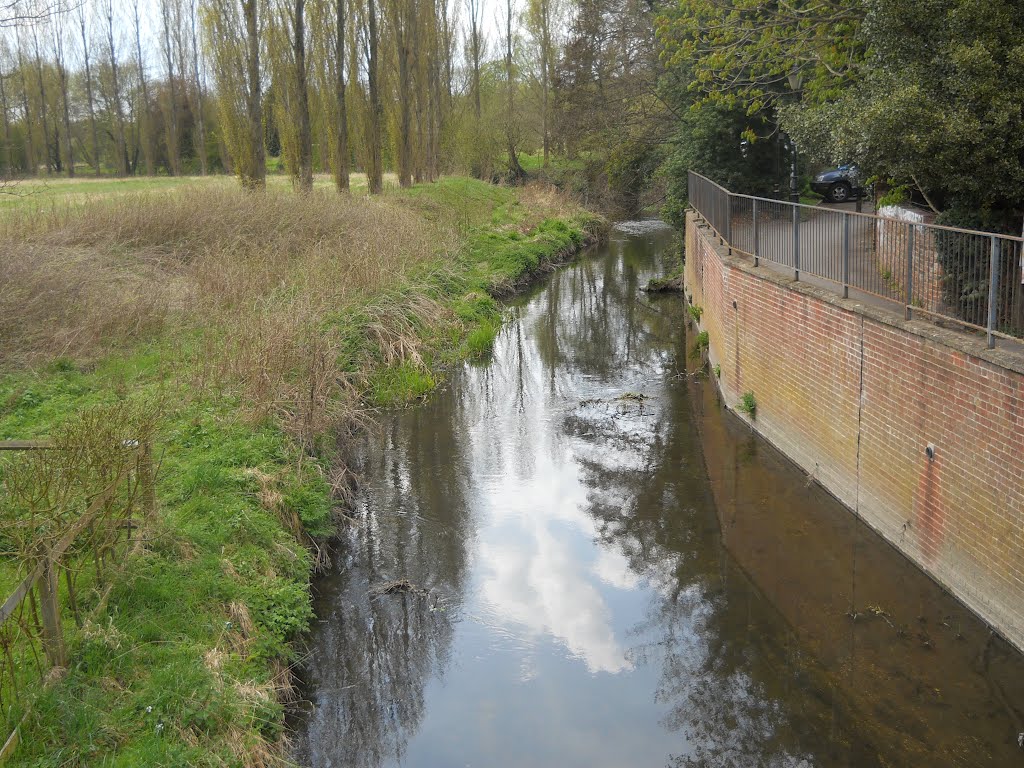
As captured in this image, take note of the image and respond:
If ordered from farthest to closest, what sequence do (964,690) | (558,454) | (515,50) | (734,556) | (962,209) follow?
(515,50), (558,454), (962,209), (734,556), (964,690)

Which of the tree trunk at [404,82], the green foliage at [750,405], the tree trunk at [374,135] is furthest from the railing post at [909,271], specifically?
the tree trunk at [404,82]

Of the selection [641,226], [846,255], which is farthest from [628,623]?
[641,226]

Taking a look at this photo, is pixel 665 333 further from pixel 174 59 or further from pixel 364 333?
pixel 174 59

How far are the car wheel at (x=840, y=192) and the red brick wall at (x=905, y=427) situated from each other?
14118 mm

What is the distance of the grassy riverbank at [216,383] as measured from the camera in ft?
19.4

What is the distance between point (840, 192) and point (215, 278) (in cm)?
1752

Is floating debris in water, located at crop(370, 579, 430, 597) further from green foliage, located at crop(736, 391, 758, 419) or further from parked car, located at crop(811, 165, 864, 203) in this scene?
parked car, located at crop(811, 165, 864, 203)

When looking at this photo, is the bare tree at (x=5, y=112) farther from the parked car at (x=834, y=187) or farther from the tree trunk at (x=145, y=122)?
the parked car at (x=834, y=187)

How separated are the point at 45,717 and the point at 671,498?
7.28 m

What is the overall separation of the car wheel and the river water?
1473 centimetres

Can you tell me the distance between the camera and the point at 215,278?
52.9ft

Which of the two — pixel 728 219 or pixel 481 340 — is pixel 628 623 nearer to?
pixel 728 219

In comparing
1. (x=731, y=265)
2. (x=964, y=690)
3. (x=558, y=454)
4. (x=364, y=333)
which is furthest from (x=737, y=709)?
(x=364, y=333)

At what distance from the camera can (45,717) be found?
5.24 meters
